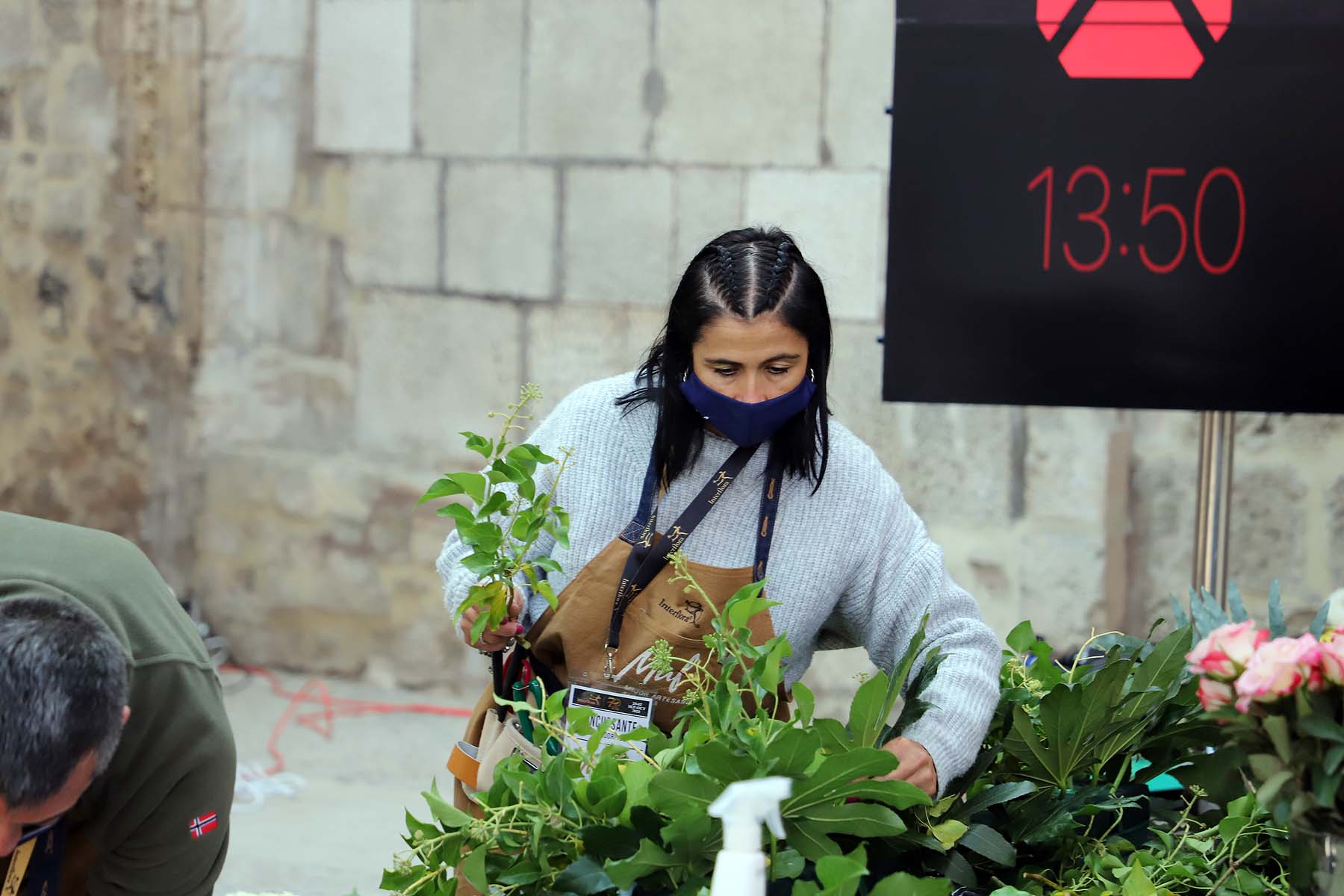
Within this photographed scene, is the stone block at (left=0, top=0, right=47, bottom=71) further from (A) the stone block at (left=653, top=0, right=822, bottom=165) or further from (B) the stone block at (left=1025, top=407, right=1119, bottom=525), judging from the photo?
(B) the stone block at (left=1025, top=407, right=1119, bottom=525)

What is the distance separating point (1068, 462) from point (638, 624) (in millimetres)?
2300

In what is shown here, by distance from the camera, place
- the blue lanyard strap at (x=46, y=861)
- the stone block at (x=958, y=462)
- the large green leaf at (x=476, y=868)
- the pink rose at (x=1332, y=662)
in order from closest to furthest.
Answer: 1. the pink rose at (x=1332, y=662)
2. the large green leaf at (x=476, y=868)
3. the blue lanyard strap at (x=46, y=861)
4. the stone block at (x=958, y=462)

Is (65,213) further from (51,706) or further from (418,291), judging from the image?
(51,706)

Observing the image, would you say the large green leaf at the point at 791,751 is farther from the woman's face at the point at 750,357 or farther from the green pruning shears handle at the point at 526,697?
the woman's face at the point at 750,357

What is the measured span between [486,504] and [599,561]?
21 centimetres

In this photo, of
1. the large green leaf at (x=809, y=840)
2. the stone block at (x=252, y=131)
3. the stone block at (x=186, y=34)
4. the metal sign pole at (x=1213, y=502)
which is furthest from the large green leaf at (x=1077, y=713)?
the stone block at (x=186, y=34)

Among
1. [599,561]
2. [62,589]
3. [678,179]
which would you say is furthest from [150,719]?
[678,179]

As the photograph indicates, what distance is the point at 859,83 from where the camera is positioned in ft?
12.2

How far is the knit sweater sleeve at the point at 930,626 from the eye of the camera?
1.43 metres

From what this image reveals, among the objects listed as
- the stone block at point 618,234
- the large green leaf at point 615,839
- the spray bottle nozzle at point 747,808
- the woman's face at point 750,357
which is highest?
the stone block at point 618,234

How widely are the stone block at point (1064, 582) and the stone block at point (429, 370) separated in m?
1.58

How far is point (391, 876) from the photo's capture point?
1.28 metres

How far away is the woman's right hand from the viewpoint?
5.21ft

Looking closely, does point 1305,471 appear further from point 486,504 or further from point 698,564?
point 486,504
